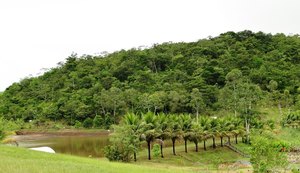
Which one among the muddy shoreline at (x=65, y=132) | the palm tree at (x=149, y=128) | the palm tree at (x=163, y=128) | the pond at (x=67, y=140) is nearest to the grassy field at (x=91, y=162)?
the palm tree at (x=163, y=128)

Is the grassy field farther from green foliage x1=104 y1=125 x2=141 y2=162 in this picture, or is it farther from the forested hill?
the forested hill

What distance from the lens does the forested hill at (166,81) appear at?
72938 mm

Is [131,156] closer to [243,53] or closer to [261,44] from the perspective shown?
[243,53]

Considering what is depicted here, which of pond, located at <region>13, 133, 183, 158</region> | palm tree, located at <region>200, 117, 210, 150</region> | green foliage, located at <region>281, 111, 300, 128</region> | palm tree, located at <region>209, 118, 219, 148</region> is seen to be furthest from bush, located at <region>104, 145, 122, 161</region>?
green foliage, located at <region>281, 111, 300, 128</region>

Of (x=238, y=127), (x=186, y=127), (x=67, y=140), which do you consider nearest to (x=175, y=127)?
(x=186, y=127)

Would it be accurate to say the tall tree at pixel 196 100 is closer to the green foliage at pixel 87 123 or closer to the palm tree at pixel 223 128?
the green foliage at pixel 87 123

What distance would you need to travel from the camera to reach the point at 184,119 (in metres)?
37.8

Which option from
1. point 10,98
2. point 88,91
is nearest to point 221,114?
point 88,91

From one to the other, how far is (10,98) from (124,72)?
95.8 feet

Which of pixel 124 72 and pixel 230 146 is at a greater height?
pixel 124 72

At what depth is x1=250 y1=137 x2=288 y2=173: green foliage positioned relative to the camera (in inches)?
757

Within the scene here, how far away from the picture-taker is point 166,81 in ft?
281

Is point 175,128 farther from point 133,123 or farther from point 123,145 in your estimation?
point 123,145

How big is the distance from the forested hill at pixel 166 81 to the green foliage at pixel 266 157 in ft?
113
